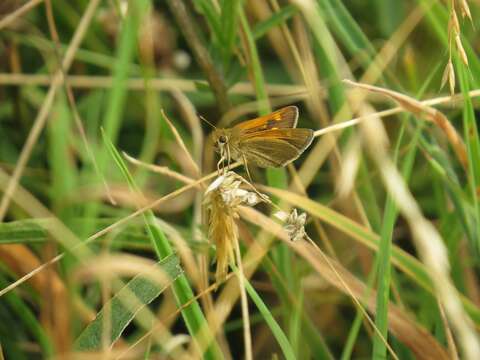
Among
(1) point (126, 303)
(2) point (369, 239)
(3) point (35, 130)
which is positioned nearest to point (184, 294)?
(1) point (126, 303)

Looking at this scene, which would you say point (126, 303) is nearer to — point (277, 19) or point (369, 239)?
point (369, 239)

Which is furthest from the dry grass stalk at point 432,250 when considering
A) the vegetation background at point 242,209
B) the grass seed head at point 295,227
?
the grass seed head at point 295,227

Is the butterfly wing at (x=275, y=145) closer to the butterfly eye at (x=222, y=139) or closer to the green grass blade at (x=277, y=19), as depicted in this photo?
the butterfly eye at (x=222, y=139)

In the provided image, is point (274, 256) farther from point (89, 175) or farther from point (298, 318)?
point (89, 175)

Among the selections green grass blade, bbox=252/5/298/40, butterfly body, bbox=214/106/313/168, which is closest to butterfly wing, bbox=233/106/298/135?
butterfly body, bbox=214/106/313/168

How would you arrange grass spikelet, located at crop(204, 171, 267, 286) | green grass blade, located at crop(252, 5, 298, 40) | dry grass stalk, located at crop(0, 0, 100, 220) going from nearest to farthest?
grass spikelet, located at crop(204, 171, 267, 286) < dry grass stalk, located at crop(0, 0, 100, 220) < green grass blade, located at crop(252, 5, 298, 40)

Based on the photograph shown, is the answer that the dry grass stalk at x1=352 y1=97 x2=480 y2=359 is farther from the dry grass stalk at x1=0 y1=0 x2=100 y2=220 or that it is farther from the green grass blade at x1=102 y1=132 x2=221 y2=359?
the dry grass stalk at x1=0 y1=0 x2=100 y2=220

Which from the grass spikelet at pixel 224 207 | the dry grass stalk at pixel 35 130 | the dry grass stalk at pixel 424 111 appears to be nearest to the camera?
the grass spikelet at pixel 224 207
